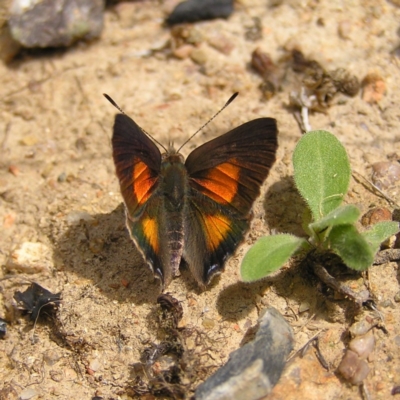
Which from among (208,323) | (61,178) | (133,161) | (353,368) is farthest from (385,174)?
(61,178)

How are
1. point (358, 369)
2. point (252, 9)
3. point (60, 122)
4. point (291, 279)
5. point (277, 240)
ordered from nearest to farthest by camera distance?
point (358, 369), point (277, 240), point (291, 279), point (60, 122), point (252, 9)

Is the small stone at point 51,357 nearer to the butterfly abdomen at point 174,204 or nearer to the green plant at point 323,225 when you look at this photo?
the butterfly abdomen at point 174,204

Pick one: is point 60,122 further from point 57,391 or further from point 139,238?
point 57,391

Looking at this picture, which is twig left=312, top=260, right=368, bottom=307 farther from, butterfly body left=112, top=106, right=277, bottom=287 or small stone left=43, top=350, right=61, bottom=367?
small stone left=43, top=350, right=61, bottom=367

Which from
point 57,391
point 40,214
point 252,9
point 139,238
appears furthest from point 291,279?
point 252,9

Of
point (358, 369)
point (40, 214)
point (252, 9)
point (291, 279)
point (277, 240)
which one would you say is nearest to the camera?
point (358, 369)

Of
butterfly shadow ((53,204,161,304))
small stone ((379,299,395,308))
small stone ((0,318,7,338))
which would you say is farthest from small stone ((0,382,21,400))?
small stone ((379,299,395,308))

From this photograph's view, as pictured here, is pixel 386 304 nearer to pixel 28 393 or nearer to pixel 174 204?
pixel 174 204
